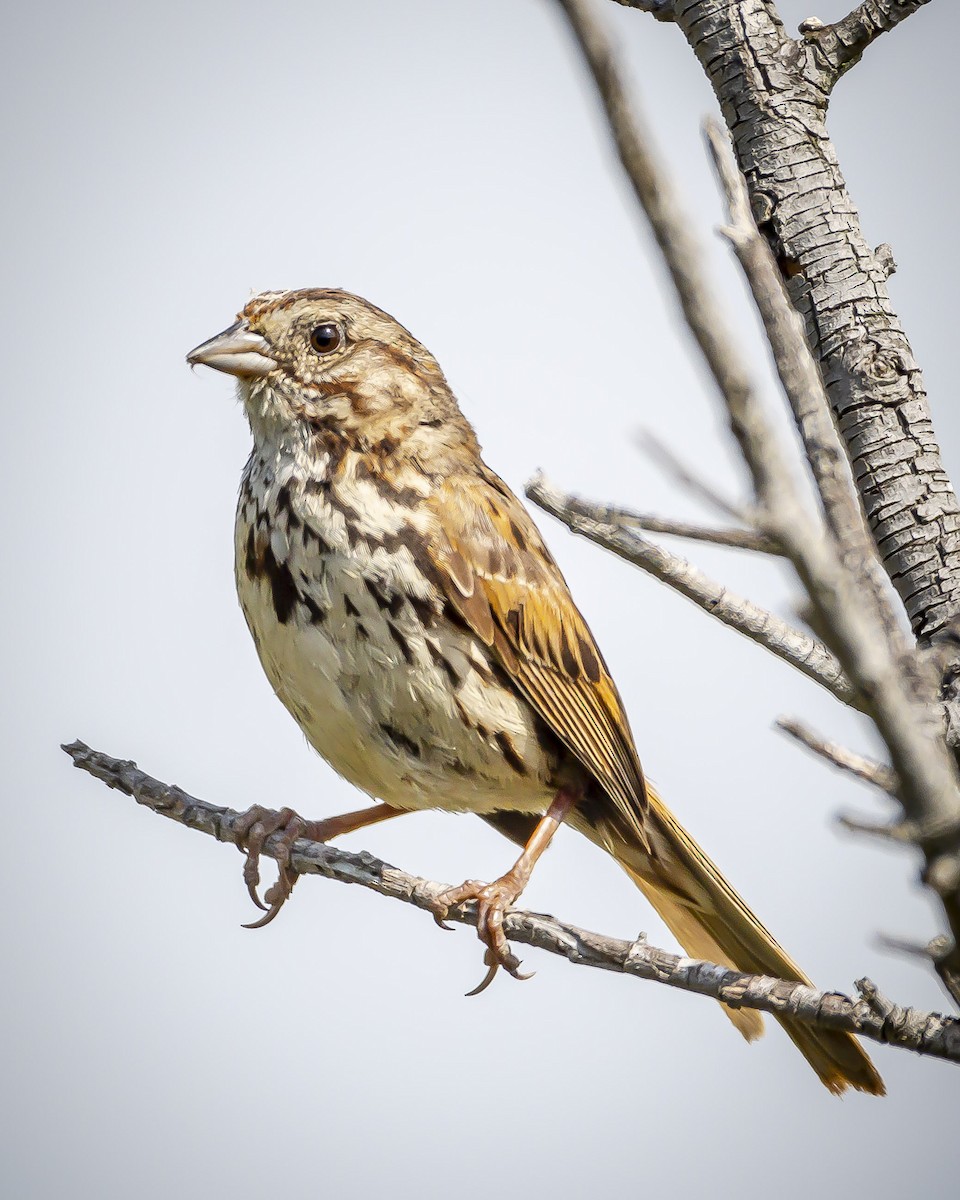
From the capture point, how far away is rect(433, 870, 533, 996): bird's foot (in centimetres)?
365

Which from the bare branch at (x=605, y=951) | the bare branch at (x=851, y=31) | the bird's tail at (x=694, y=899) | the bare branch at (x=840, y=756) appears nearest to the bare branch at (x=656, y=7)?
the bare branch at (x=851, y=31)

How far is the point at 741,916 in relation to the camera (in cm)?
407

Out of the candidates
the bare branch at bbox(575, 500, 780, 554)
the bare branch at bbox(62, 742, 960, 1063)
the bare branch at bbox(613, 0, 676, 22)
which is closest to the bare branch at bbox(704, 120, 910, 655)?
the bare branch at bbox(575, 500, 780, 554)

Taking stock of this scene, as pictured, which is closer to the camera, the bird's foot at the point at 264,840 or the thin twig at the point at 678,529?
the thin twig at the point at 678,529

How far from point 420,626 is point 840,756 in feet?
6.45

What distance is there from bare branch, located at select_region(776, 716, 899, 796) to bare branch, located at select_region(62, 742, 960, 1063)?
402mm

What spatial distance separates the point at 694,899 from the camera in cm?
425

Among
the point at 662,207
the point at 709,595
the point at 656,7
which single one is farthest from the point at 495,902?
the point at 662,207

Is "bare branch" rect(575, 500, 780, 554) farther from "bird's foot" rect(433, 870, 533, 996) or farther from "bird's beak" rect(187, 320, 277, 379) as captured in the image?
"bird's beak" rect(187, 320, 277, 379)

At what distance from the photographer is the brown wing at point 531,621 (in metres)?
3.89

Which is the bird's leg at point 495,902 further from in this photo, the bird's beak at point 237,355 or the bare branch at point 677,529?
the bare branch at point 677,529

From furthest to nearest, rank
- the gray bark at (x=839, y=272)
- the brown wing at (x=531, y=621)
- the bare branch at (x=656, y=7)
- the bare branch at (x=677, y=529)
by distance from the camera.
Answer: the brown wing at (x=531, y=621), the bare branch at (x=656, y=7), the gray bark at (x=839, y=272), the bare branch at (x=677, y=529)

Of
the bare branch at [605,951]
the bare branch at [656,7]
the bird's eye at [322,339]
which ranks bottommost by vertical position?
the bare branch at [605,951]

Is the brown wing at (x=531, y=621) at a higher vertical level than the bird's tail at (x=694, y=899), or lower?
higher
